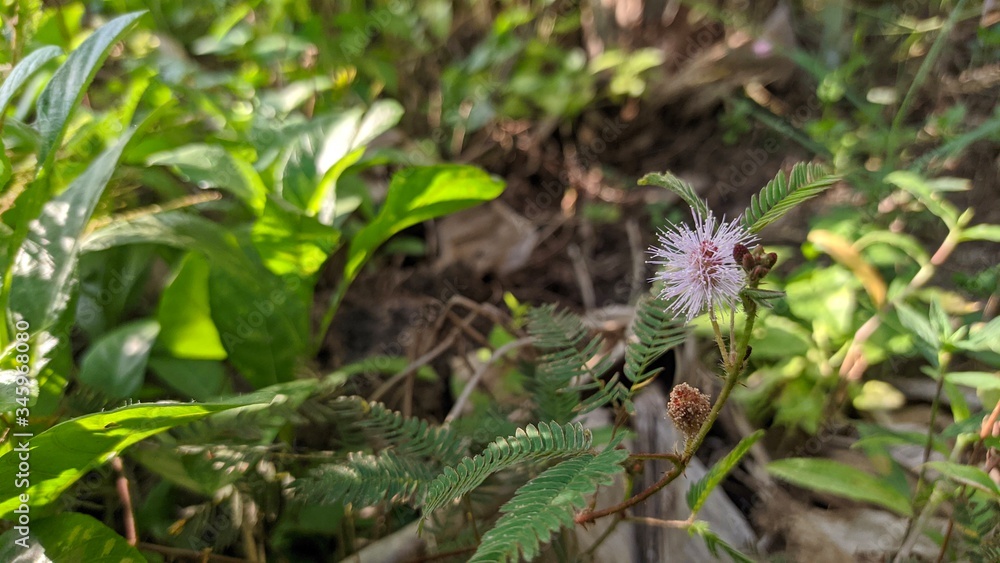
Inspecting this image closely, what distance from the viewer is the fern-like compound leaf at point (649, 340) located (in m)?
0.69

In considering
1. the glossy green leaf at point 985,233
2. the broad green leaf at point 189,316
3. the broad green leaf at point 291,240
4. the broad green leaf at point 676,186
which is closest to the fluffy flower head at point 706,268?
the broad green leaf at point 676,186

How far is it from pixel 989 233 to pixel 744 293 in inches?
33.9

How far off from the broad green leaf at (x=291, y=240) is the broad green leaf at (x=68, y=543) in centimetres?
51

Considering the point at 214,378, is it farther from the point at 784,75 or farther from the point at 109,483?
the point at 784,75

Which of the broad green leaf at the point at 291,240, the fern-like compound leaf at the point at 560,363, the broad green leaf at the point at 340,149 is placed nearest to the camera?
the fern-like compound leaf at the point at 560,363

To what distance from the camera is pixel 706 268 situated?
57cm

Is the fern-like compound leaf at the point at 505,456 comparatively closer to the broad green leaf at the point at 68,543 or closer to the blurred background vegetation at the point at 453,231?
the blurred background vegetation at the point at 453,231

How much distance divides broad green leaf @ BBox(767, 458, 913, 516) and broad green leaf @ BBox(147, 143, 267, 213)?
1.01 m

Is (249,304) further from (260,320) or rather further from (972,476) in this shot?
(972,476)

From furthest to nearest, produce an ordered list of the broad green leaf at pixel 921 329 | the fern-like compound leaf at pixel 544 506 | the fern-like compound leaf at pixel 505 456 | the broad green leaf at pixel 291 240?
1. the broad green leaf at pixel 291 240
2. the broad green leaf at pixel 921 329
3. the fern-like compound leaf at pixel 505 456
4. the fern-like compound leaf at pixel 544 506

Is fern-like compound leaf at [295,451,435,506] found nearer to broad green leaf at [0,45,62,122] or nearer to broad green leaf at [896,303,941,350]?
broad green leaf at [0,45,62,122]

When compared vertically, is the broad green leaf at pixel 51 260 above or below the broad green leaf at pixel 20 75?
below

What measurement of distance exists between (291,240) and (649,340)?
677 millimetres

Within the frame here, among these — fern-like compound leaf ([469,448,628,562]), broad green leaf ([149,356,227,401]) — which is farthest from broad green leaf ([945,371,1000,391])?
broad green leaf ([149,356,227,401])
